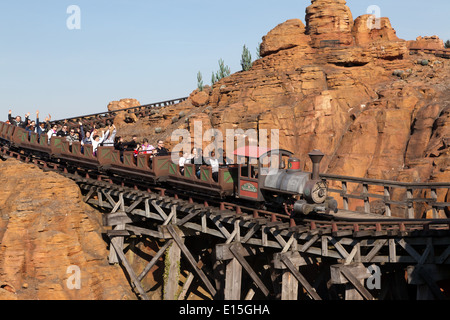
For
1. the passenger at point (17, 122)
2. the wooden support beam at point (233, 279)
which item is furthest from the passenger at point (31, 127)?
the wooden support beam at point (233, 279)

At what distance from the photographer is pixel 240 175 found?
15539mm

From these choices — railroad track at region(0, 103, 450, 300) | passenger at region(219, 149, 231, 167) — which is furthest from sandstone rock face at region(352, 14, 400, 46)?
passenger at region(219, 149, 231, 167)

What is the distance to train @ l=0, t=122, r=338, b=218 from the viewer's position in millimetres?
14164

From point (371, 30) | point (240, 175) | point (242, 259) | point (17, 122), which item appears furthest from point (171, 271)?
point (371, 30)

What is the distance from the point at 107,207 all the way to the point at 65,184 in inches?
74.1

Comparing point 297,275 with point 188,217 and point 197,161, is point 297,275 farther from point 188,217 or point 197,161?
point 197,161

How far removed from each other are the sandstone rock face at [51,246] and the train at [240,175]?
5.72 feet

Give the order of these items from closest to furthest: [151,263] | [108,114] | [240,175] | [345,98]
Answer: [240,175]
[151,263]
[345,98]
[108,114]

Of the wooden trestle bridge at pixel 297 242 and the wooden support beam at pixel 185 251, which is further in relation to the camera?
the wooden support beam at pixel 185 251

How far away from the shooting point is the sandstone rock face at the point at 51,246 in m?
17.1

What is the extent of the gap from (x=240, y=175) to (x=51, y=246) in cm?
694

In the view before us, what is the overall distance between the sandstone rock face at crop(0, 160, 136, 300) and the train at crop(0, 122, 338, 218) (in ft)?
5.72

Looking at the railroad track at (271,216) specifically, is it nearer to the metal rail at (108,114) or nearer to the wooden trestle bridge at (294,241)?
the wooden trestle bridge at (294,241)

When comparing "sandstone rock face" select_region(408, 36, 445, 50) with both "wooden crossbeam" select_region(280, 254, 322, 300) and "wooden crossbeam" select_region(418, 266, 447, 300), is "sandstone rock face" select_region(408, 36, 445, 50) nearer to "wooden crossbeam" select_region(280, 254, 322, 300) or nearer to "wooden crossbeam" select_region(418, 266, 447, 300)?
"wooden crossbeam" select_region(280, 254, 322, 300)
